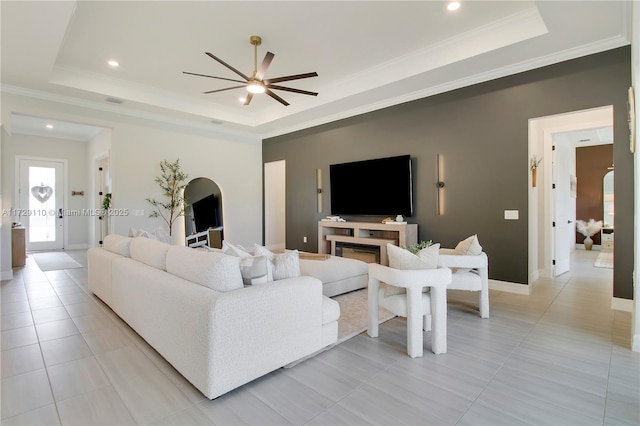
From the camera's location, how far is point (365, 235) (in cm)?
579

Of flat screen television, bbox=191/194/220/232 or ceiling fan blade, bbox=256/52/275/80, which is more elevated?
ceiling fan blade, bbox=256/52/275/80

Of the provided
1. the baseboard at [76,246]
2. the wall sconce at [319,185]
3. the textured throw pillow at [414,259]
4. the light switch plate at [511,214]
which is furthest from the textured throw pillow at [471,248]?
the baseboard at [76,246]

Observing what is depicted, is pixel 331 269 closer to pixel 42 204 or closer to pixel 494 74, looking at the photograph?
pixel 494 74

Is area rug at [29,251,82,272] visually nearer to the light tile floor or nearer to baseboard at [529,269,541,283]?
the light tile floor

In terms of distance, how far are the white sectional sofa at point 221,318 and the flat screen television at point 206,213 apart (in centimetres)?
439

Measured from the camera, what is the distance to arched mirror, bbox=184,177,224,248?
6.87m

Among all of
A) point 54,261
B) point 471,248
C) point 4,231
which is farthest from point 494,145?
point 54,261

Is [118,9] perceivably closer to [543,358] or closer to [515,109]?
[515,109]

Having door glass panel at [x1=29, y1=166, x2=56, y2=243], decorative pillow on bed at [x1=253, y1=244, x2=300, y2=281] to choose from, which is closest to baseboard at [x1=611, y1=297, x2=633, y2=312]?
decorative pillow on bed at [x1=253, y1=244, x2=300, y2=281]

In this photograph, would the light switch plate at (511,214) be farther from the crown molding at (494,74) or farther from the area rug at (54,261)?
the area rug at (54,261)

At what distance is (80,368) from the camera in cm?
225

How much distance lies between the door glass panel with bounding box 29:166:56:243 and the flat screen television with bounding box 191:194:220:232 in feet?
14.9

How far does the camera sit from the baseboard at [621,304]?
3488 mm

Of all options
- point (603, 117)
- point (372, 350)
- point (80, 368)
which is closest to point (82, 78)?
point (80, 368)
